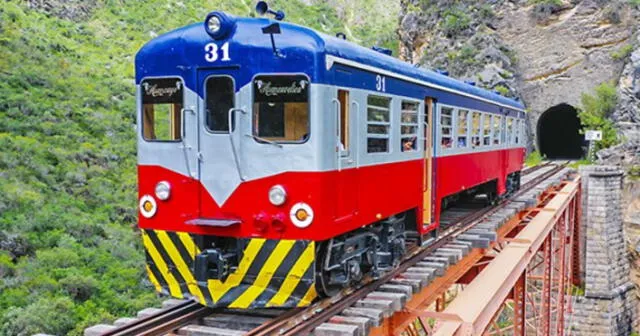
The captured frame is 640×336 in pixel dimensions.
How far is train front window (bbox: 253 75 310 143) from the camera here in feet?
20.1

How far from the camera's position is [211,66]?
634 centimetres

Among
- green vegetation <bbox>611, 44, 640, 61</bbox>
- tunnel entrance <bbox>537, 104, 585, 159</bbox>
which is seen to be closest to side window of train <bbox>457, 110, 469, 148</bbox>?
green vegetation <bbox>611, 44, 640, 61</bbox>

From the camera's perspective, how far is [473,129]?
489 inches

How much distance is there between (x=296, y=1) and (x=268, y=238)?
6381cm

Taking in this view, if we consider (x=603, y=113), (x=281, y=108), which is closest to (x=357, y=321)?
(x=281, y=108)

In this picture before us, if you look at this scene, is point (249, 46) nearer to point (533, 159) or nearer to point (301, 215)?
point (301, 215)

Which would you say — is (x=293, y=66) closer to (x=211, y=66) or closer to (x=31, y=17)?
(x=211, y=66)

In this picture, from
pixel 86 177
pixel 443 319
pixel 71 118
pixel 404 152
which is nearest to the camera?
pixel 443 319

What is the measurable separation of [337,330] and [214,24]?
11.1 ft

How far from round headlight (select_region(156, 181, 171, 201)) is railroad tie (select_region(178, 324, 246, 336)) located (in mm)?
1429

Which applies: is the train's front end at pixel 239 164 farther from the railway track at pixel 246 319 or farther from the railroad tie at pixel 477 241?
the railroad tie at pixel 477 241

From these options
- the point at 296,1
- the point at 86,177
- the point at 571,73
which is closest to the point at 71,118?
the point at 86,177

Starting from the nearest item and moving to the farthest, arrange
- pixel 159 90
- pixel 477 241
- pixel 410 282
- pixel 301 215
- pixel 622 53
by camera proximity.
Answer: pixel 301 215
pixel 159 90
pixel 410 282
pixel 477 241
pixel 622 53

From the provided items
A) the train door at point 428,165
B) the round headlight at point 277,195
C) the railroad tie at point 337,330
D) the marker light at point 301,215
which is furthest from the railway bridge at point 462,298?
the round headlight at point 277,195
